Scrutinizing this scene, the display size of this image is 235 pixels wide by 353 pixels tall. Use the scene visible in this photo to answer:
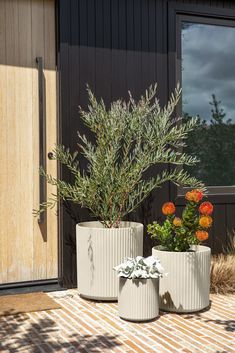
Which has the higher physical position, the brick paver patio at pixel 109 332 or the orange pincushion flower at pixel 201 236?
the orange pincushion flower at pixel 201 236

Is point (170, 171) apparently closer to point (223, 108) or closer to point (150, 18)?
point (223, 108)

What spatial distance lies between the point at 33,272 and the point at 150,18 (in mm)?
2639

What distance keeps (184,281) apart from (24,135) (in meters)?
1.92

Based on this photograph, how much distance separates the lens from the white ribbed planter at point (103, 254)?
169 inches

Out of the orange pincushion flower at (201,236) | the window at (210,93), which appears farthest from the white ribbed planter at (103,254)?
the window at (210,93)

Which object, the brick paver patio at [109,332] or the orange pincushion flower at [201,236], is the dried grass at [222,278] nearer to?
the brick paver patio at [109,332]

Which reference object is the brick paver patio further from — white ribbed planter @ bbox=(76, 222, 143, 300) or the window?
the window

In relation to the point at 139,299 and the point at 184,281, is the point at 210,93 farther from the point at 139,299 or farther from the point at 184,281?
the point at 139,299

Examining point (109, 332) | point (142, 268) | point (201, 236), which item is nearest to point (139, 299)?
point (142, 268)

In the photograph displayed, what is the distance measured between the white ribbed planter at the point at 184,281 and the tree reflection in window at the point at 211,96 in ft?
5.04

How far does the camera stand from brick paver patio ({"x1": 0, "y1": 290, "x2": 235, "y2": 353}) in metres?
3.30

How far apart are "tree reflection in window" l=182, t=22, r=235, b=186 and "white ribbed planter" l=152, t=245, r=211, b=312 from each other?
1537 millimetres

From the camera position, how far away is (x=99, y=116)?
4.50 m

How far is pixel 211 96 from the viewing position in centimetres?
554
